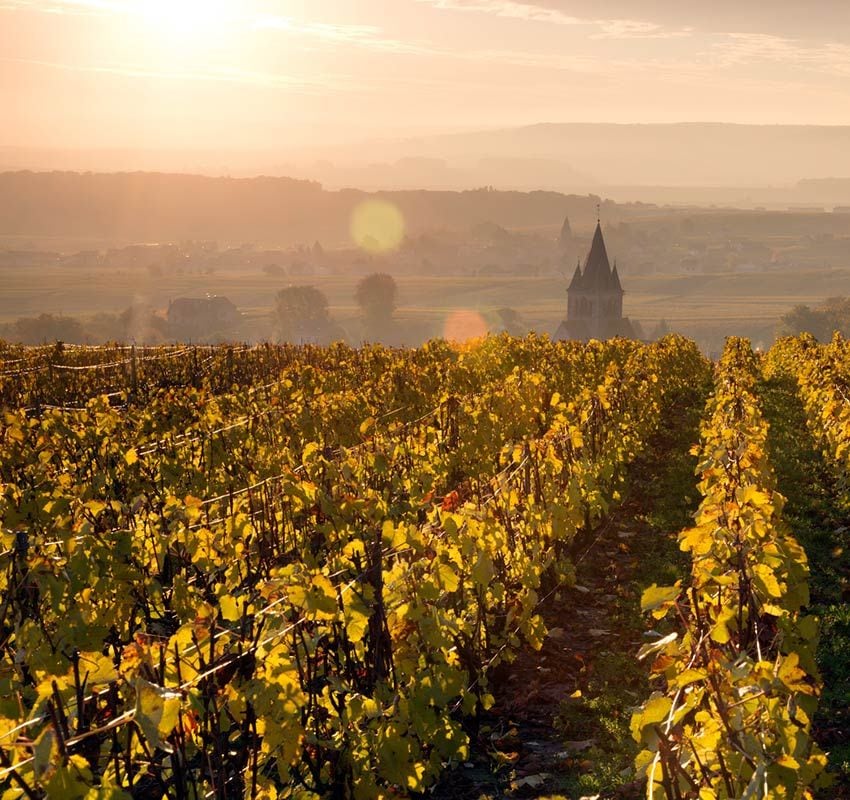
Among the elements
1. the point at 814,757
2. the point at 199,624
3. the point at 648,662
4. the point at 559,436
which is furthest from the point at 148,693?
the point at 559,436

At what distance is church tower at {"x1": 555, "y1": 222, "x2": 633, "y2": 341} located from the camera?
113 meters

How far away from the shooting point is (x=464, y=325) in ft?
569

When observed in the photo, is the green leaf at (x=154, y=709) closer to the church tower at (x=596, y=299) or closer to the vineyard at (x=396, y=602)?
the vineyard at (x=396, y=602)

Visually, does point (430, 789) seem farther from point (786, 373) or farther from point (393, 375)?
point (786, 373)

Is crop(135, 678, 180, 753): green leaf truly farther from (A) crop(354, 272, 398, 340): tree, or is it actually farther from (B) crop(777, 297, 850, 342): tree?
(A) crop(354, 272, 398, 340): tree

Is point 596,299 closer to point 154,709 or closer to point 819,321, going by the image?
point 819,321

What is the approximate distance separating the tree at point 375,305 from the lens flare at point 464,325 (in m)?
10.6

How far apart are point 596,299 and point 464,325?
199 ft

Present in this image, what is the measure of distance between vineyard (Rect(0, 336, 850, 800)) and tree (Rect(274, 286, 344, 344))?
140 m

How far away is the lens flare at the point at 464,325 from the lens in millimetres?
165663

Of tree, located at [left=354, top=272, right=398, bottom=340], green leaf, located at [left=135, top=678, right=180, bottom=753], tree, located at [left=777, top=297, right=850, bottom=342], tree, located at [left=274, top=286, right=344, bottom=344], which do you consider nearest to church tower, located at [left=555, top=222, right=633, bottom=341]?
tree, located at [left=777, top=297, right=850, bottom=342]

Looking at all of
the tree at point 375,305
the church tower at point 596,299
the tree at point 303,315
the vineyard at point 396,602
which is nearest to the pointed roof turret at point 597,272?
the church tower at point 596,299

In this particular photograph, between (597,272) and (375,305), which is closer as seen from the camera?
(597,272)

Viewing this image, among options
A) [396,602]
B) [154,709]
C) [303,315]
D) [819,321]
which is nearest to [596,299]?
[819,321]
